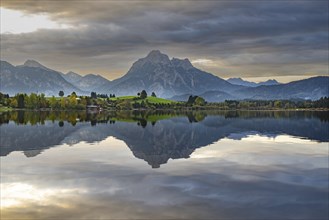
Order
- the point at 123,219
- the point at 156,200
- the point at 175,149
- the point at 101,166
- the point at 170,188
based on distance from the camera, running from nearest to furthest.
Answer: the point at 123,219
the point at 156,200
the point at 170,188
the point at 101,166
the point at 175,149

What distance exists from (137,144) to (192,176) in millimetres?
33555

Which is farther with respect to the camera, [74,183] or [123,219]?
[74,183]

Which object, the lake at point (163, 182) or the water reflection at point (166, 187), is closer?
the water reflection at point (166, 187)

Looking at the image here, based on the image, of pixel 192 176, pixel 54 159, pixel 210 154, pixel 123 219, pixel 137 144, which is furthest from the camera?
pixel 137 144

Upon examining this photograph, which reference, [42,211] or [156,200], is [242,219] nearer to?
[156,200]

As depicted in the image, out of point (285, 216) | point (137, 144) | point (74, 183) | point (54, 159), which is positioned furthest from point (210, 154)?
point (285, 216)

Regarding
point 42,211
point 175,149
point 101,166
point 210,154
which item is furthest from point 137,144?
point 42,211

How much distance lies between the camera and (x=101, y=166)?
49750mm

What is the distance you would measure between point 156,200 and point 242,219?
7.94 meters

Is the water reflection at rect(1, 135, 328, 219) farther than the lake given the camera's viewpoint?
No

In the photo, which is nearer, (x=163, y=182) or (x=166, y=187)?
(x=166, y=187)

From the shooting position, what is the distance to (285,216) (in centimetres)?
2806

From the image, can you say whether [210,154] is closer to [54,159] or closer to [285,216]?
[54,159]

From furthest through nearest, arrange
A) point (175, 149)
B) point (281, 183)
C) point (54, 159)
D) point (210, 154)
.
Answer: point (175, 149) < point (210, 154) < point (54, 159) < point (281, 183)
